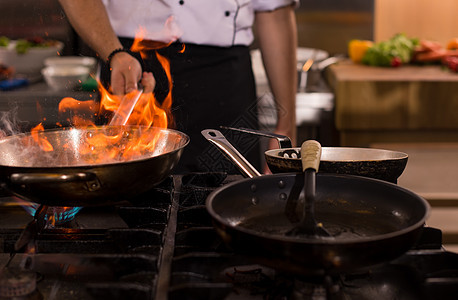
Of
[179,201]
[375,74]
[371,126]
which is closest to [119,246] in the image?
[179,201]

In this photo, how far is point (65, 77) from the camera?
7.85 ft

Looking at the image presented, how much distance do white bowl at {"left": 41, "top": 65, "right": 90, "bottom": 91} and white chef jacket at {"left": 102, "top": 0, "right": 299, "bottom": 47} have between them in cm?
93

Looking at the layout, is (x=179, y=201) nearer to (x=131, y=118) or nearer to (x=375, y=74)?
(x=131, y=118)

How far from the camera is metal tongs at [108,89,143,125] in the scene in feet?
3.48

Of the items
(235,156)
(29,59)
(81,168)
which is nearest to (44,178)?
(81,168)

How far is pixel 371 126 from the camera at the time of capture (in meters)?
2.36

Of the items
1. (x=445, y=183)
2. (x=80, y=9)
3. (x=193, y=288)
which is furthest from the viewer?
(x=445, y=183)

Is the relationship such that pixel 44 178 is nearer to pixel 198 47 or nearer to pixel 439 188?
pixel 198 47

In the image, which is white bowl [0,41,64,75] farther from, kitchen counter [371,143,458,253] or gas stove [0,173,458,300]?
gas stove [0,173,458,300]

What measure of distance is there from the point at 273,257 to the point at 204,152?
92 cm

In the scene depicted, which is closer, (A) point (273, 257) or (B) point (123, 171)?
(A) point (273, 257)

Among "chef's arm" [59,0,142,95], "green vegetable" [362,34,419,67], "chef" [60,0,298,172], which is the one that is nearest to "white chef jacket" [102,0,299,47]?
"chef" [60,0,298,172]

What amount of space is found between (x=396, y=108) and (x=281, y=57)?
31.9 inches

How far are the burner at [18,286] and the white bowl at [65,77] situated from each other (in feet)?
6.16
